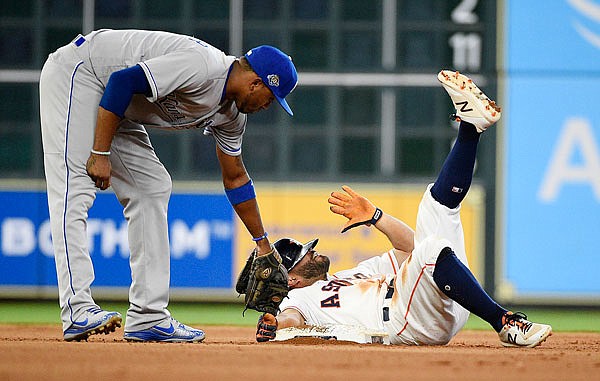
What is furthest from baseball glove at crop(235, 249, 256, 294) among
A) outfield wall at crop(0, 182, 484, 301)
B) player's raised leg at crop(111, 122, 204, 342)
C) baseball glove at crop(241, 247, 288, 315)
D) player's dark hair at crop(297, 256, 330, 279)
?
outfield wall at crop(0, 182, 484, 301)

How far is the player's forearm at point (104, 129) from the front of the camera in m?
4.60

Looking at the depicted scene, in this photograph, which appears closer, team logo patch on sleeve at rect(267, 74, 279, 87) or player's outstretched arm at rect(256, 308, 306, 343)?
team logo patch on sleeve at rect(267, 74, 279, 87)

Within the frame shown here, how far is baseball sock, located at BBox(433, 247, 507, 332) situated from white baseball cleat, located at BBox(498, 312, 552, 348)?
0.12 ft

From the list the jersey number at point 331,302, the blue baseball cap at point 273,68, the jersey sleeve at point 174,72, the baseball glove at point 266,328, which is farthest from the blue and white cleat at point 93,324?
the blue baseball cap at point 273,68

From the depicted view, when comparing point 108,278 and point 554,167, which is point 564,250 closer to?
point 554,167

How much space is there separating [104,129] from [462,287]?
1.68 metres

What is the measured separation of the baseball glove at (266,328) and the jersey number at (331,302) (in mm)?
300

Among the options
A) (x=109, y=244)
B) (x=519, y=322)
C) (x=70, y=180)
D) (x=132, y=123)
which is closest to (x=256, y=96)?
(x=132, y=123)

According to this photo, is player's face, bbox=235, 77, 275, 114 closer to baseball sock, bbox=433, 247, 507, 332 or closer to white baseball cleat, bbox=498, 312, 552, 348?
baseball sock, bbox=433, 247, 507, 332

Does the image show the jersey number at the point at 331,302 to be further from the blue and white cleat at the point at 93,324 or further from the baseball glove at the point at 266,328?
the blue and white cleat at the point at 93,324

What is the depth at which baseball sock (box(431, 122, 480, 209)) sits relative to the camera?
490 cm

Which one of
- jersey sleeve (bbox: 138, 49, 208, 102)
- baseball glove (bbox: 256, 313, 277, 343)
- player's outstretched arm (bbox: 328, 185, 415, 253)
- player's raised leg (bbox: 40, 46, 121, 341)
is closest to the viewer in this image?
jersey sleeve (bbox: 138, 49, 208, 102)

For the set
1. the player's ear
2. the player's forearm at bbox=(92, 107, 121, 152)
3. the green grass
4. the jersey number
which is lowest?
the green grass

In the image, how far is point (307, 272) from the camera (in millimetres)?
5582
